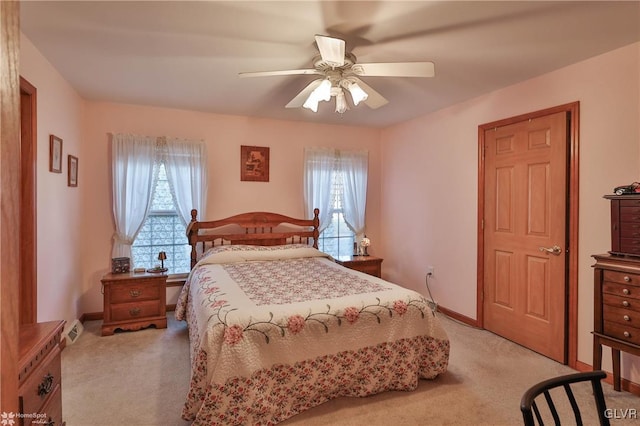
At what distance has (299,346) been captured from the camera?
2.01 metres

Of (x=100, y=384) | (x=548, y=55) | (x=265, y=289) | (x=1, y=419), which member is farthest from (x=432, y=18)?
(x=100, y=384)

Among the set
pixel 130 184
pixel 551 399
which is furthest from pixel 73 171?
pixel 551 399

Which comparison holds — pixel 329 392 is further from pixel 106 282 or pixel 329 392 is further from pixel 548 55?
pixel 548 55

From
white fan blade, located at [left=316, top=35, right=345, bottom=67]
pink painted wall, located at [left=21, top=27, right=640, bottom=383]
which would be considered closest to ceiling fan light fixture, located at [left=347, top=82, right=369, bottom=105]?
white fan blade, located at [left=316, top=35, right=345, bottom=67]

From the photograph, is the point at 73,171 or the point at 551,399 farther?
the point at 73,171

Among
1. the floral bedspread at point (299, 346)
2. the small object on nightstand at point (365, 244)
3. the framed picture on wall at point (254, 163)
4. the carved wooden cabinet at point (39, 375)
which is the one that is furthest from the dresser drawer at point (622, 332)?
the framed picture on wall at point (254, 163)

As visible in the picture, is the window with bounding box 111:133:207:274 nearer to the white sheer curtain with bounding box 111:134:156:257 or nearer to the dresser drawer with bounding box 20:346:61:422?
the white sheer curtain with bounding box 111:134:156:257

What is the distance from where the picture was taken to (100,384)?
7.82ft

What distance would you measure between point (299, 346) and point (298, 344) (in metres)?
0.01

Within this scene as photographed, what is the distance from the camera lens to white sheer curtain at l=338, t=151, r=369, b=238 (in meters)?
4.72

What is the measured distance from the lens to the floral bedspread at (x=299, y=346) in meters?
1.84

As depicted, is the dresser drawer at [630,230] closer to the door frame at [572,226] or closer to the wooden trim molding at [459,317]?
the door frame at [572,226]

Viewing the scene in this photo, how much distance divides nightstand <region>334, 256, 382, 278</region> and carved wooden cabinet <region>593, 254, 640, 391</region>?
251cm

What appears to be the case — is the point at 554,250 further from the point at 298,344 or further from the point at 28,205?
the point at 28,205
